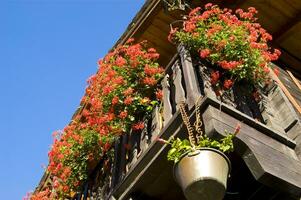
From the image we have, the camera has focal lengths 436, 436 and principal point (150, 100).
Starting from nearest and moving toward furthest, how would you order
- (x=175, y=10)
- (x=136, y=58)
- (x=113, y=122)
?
(x=113, y=122) < (x=136, y=58) < (x=175, y=10)

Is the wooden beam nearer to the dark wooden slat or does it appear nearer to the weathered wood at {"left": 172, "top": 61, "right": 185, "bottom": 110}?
the weathered wood at {"left": 172, "top": 61, "right": 185, "bottom": 110}

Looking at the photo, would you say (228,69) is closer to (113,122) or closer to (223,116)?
(223,116)

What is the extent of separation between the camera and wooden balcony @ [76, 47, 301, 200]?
4340 mm

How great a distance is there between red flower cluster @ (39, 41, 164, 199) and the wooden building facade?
22 cm

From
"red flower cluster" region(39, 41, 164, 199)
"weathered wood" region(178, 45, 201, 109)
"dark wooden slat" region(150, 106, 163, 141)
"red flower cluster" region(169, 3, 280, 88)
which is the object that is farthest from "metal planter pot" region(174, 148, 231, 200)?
"red flower cluster" region(39, 41, 164, 199)

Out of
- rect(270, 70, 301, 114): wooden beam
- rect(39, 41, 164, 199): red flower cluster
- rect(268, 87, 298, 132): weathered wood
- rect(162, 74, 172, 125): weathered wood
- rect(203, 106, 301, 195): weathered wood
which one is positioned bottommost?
rect(39, 41, 164, 199): red flower cluster

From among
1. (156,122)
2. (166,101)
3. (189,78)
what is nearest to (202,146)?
(189,78)

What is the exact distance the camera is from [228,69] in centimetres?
557

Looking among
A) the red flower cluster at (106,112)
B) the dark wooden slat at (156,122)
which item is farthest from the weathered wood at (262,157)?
the red flower cluster at (106,112)

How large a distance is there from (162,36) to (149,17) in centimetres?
67

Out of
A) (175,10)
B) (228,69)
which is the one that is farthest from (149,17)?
(228,69)

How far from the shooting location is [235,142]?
435 centimetres

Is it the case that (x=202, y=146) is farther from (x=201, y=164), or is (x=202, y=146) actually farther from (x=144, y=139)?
(x=144, y=139)

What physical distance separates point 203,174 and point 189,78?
160 cm
